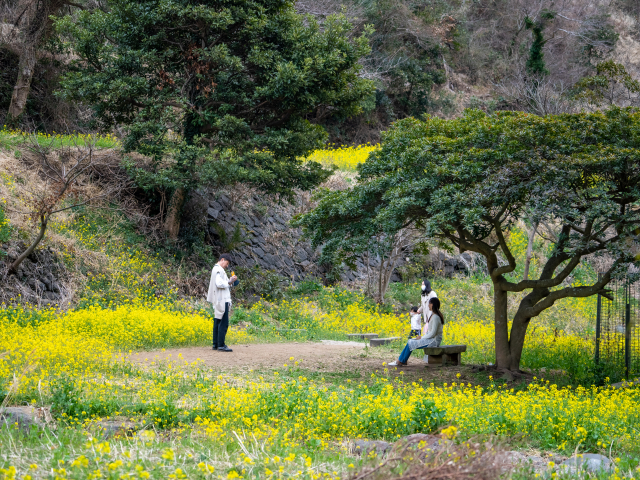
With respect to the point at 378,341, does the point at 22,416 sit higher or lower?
lower

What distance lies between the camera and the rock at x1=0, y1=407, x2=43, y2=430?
523 cm

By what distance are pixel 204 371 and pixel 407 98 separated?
2558cm

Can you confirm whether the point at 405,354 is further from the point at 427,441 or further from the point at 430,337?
the point at 427,441

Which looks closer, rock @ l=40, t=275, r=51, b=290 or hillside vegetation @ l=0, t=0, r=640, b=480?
hillside vegetation @ l=0, t=0, r=640, b=480

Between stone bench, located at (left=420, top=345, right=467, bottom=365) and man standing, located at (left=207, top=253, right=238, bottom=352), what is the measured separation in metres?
3.54

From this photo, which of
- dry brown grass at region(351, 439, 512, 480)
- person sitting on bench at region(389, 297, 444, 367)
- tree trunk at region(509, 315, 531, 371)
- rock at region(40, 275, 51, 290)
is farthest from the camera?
rock at region(40, 275, 51, 290)

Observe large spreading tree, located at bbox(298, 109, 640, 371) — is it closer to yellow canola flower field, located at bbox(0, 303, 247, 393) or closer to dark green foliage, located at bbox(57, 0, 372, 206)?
yellow canola flower field, located at bbox(0, 303, 247, 393)

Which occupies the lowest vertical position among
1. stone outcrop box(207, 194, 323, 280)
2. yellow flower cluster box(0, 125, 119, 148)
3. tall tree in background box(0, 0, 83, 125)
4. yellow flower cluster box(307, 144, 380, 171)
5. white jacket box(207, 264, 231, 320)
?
white jacket box(207, 264, 231, 320)

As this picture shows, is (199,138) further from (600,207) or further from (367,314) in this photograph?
(600,207)

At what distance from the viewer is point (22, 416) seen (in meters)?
5.35

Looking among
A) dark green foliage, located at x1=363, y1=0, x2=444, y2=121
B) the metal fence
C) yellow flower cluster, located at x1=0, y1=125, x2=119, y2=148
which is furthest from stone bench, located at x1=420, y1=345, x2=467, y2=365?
dark green foliage, located at x1=363, y1=0, x2=444, y2=121

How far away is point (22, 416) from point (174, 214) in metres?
11.5

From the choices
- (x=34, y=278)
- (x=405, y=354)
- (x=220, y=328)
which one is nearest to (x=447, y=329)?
(x=405, y=354)

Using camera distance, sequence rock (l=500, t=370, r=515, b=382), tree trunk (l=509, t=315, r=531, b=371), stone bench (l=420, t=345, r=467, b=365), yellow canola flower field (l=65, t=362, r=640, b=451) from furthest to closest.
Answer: stone bench (l=420, t=345, r=467, b=365) → tree trunk (l=509, t=315, r=531, b=371) → rock (l=500, t=370, r=515, b=382) → yellow canola flower field (l=65, t=362, r=640, b=451)
